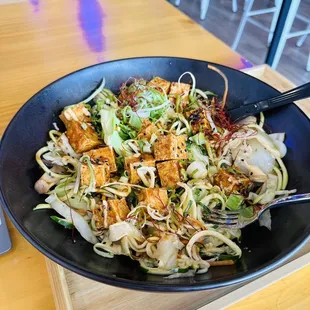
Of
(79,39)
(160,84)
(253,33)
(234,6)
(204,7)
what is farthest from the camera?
(234,6)

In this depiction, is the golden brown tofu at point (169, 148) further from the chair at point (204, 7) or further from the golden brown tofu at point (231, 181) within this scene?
the chair at point (204, 7)

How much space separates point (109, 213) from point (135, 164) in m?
0.14

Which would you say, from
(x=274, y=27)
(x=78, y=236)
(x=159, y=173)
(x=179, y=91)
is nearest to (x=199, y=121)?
(x=179, y=91)

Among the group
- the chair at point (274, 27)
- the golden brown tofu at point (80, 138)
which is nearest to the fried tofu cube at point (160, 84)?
the golden brown tofu at point (80, 138)

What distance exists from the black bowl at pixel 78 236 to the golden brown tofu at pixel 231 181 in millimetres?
98

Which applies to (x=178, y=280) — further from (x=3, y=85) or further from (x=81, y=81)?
(x=3, y=85)

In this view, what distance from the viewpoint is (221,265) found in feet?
2.35

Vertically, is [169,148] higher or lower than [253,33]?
higher

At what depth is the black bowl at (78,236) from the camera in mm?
648

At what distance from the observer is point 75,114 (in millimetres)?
952

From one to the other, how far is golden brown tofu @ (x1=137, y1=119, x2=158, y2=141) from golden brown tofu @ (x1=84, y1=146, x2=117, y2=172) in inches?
4.1

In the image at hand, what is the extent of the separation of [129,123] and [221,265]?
46 centimetres

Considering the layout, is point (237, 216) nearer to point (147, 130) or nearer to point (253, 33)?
point (147, 130)

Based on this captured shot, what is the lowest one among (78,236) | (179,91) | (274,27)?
(274,27)
